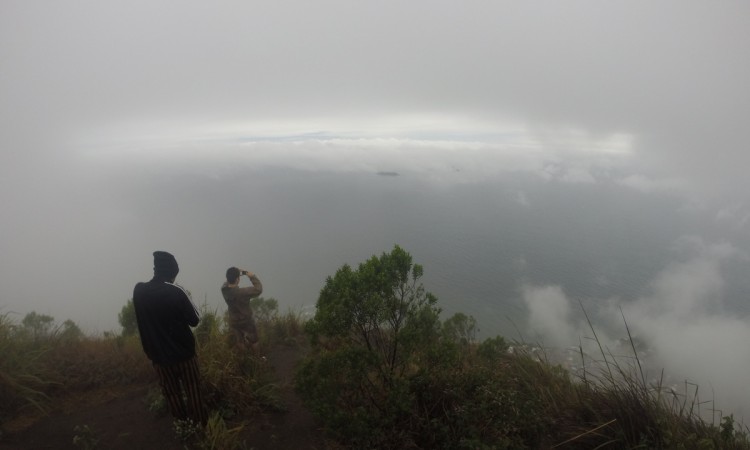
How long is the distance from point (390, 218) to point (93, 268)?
437 ft

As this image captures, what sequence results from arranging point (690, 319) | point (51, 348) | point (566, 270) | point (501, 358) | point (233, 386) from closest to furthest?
1. point (233, 386)
2. point (51, 348)
3. point (501, 358)
4. point (690, 319)
5. point (566, 270)

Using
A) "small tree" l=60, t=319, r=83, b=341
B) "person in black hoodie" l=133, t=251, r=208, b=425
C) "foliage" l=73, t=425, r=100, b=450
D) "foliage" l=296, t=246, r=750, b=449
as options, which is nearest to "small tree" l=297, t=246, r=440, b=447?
"foliage" l=296, t=246, r=750, b=449

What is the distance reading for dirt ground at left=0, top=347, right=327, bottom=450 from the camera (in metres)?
3.79

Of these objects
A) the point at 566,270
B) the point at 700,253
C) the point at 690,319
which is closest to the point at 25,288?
the point at 566,270

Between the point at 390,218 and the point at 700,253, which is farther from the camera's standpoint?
the point at 390,218

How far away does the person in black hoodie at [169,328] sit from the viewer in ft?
11.2

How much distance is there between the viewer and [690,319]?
113 m

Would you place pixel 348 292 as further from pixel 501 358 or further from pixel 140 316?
pixel 501 358

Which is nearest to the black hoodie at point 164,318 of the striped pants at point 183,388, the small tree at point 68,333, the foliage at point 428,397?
the striped pants at point 183,388

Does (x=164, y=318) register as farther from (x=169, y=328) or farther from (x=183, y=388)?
(x=183, y=388)

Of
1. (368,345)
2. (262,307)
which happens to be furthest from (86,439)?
(262,307)

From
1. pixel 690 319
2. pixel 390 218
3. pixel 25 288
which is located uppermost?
pixel 390 218

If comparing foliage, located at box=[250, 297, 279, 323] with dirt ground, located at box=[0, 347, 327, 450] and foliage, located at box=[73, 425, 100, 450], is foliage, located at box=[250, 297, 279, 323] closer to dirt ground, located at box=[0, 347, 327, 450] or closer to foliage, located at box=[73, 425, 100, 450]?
dirt ground, located at box=[0, 347, 327, 450]

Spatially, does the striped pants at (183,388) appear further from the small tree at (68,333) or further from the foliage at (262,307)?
the foliage at (262,307)
